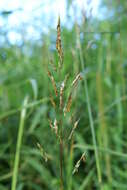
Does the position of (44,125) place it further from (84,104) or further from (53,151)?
(84,104)

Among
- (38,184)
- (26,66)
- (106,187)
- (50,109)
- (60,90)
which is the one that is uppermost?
(60,90)

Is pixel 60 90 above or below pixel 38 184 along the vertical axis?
above

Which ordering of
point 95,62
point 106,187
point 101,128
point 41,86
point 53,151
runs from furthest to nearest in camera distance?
point 95,62, point 41,86, point 53,151, point 101,128, point 106,187

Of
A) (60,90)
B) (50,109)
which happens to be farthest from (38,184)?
(60,90)

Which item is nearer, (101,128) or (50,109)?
(101,128)

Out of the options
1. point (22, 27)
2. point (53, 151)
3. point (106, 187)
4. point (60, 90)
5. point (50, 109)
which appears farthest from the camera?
point (22, 27)

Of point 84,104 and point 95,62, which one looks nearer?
point 84,104

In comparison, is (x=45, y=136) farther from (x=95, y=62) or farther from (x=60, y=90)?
(x=60, y=90)

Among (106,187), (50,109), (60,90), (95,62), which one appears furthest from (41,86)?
(60,90)

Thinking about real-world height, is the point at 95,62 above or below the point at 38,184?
above
